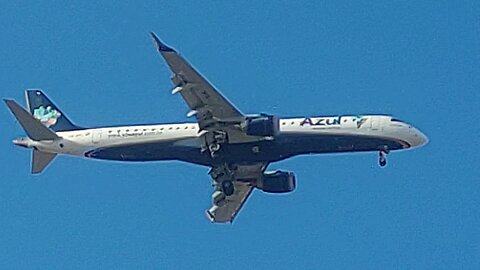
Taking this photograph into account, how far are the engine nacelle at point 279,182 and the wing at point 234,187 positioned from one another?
0.66 meters

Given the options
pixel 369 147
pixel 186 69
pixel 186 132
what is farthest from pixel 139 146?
pixel 369 147

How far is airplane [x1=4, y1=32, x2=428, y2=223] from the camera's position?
80500 millimetres

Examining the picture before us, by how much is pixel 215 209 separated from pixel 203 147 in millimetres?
9009

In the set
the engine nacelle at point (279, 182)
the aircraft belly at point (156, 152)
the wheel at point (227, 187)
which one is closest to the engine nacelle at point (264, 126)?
the aircraft belly at point (156, 152)

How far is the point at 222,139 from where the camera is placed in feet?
271

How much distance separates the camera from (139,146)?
84312 millimetres

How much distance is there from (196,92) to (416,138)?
14271 mm

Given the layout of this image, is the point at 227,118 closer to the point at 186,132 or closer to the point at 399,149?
the point at 186,132

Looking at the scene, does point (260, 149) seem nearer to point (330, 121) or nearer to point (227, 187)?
point (330, 121)

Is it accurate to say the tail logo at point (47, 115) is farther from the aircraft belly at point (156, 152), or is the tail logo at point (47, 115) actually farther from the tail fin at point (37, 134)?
the aircraft belly at point (156, 152)

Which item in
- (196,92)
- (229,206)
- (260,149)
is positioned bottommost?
(229,206)

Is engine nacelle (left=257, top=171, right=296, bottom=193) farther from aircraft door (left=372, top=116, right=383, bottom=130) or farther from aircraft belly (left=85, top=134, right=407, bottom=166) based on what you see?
aircraft door (left=372, top=116, right=383, bottom=130)

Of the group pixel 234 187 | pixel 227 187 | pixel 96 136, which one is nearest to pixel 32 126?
pixel 96 136

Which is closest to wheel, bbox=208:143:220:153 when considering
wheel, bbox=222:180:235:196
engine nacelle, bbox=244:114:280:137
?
engine nacelle, bbox=244:114:280:137
